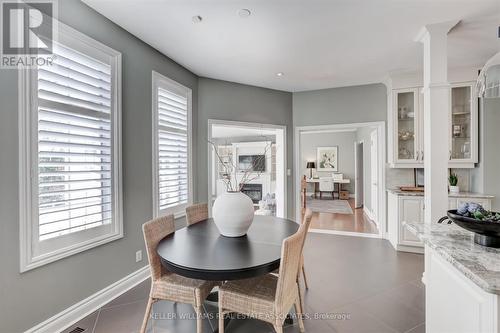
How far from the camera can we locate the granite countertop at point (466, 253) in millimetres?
1039

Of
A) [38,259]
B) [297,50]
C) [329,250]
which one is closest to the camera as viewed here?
[38,259]

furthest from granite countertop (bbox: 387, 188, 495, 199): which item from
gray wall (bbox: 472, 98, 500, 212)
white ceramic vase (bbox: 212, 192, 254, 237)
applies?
white ceramic vase (bbox: 212, 192, 254, 237)

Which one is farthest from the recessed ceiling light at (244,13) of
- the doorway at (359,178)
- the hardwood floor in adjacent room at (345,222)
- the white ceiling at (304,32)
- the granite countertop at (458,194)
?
the doorway at (359,178)

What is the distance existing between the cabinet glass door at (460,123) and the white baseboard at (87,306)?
459 centimetres

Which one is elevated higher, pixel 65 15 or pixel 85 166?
pixel 65 15

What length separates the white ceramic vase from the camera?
2.10 meters

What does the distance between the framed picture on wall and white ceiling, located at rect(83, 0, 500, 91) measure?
634 cm

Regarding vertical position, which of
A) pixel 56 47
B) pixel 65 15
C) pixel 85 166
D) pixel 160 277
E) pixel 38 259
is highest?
pixel 65 15

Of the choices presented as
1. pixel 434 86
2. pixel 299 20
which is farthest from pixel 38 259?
pixel 434 86

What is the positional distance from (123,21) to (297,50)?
1976 millimetres

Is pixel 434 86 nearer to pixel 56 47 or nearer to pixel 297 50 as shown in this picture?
pixel 297 50

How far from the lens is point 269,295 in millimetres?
1760

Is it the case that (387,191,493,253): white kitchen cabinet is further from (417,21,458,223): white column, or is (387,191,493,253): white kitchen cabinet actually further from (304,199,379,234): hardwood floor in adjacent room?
(417,21,458,223): white column

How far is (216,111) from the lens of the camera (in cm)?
436
